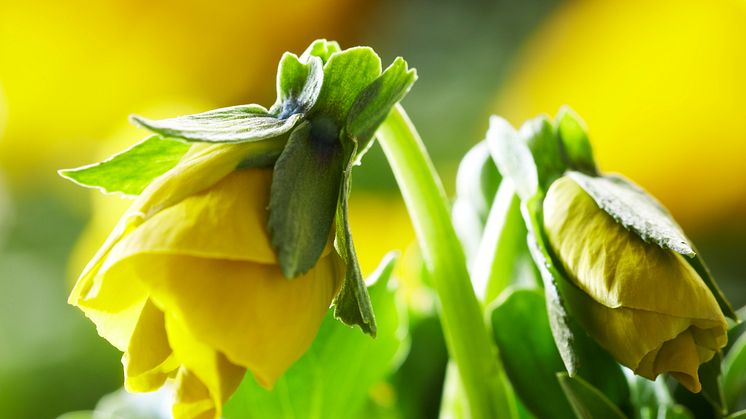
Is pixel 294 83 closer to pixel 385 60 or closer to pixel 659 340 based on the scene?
pixel 659 340

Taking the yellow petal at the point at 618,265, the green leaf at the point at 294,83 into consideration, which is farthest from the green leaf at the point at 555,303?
the green leaf at the point at 294,83

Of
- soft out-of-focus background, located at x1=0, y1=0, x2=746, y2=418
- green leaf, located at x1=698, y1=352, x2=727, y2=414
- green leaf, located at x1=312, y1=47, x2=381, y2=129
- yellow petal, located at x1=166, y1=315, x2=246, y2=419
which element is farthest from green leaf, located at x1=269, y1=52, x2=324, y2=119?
soft out-of-focus background, located at x1=0, y1=0, x2=746, y2=418

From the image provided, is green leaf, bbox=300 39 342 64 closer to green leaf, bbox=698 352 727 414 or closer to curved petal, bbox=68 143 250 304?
curved petal, bbox=68 143 250 304

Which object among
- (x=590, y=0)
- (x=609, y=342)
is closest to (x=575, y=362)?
(x=609, y=342)

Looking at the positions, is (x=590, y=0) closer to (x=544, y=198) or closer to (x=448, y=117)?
(x=448, y=117)

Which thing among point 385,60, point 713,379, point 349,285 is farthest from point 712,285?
point 385,60
